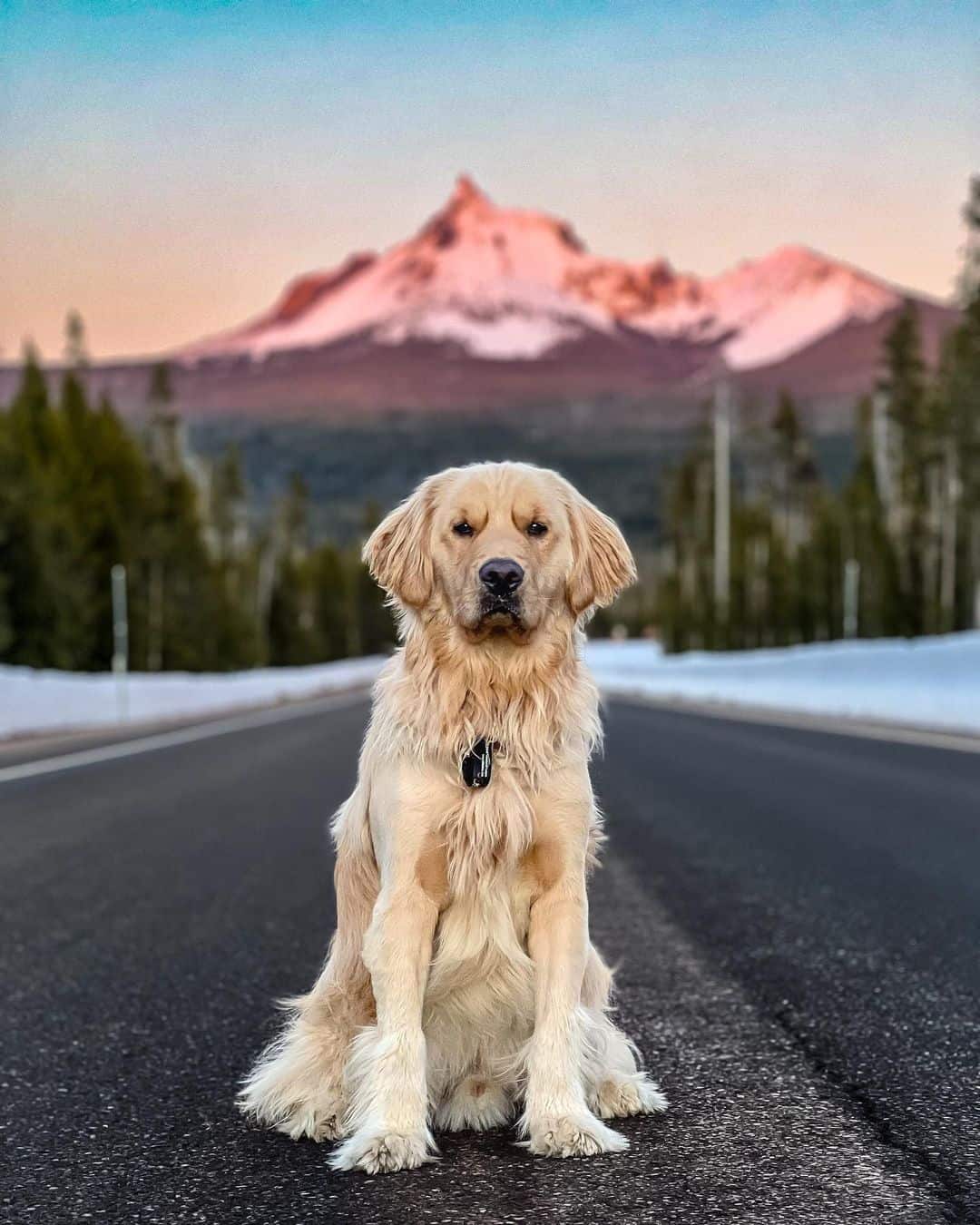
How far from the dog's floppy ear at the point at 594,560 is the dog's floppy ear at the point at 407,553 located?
356 mm

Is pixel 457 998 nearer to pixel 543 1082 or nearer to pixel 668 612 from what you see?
pixel 543 1082

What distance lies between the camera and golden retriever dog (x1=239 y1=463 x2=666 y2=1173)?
3543 mm

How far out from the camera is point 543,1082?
3594 millimetres

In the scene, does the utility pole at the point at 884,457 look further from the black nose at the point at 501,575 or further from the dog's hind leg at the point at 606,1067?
the black nose at the point at 501,575

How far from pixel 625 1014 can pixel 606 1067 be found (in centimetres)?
131

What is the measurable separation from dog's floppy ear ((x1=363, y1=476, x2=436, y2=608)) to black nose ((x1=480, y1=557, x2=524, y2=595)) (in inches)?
8.9

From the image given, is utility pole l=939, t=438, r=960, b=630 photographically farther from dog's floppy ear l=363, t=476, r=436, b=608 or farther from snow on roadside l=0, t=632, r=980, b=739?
dog's floppy ear l=363, t=476, r=436, b=608

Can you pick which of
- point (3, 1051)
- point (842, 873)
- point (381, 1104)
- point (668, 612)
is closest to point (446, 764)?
point (381, 1104)

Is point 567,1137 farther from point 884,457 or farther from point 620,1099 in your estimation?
point 884,457

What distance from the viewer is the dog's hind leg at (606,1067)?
12.6ft

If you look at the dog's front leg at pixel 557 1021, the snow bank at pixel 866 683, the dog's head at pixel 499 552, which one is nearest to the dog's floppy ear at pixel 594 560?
the dog's head at pixel 499 552

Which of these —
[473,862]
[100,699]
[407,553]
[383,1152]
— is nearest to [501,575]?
[407,553]

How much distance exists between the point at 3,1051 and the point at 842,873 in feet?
16.7

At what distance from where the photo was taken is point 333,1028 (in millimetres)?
3857
